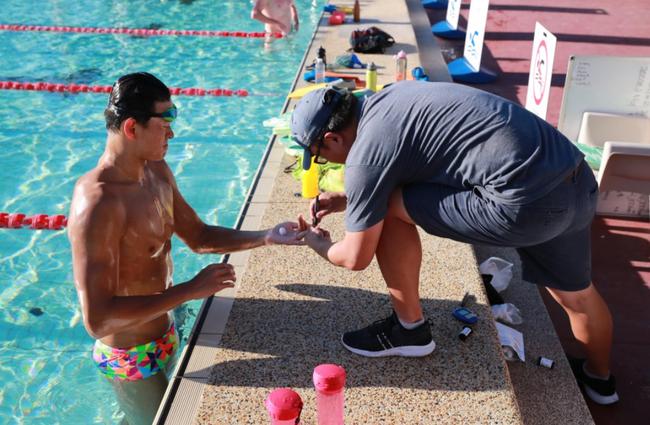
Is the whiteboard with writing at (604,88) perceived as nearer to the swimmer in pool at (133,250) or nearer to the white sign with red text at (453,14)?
the swimmer in pool at (133,250)

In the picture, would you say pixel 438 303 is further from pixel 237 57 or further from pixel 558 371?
pixel 237 57

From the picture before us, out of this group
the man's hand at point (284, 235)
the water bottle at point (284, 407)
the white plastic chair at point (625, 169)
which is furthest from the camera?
the white plastic chair at point (625, 169)

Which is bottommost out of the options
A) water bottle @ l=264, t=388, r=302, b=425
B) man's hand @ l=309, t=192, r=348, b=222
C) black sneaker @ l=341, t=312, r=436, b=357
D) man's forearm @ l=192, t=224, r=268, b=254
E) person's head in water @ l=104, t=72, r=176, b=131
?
black sneaker @ l=341, t=312, r=436, b=357

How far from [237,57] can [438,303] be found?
311 inches

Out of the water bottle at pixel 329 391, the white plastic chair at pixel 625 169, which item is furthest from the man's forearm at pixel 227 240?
the white plastic chair at pixel 625 169

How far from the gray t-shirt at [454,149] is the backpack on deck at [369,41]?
614 cm

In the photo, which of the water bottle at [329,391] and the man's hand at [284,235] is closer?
the water bottle at [329,391]

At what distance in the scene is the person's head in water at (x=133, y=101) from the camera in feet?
8.77

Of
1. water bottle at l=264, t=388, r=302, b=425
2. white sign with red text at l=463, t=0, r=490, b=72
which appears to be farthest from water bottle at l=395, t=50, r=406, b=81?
water bottle at l=264, t=388, r=302, b=425

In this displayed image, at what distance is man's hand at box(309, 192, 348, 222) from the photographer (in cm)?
351

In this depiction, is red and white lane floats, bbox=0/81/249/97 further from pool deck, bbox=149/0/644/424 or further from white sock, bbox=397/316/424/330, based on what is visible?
white sock, bbox=397/316/424/330

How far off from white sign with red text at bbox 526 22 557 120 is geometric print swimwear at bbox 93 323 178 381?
418cm

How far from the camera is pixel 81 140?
26.1ft

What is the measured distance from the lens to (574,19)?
12742 mm
